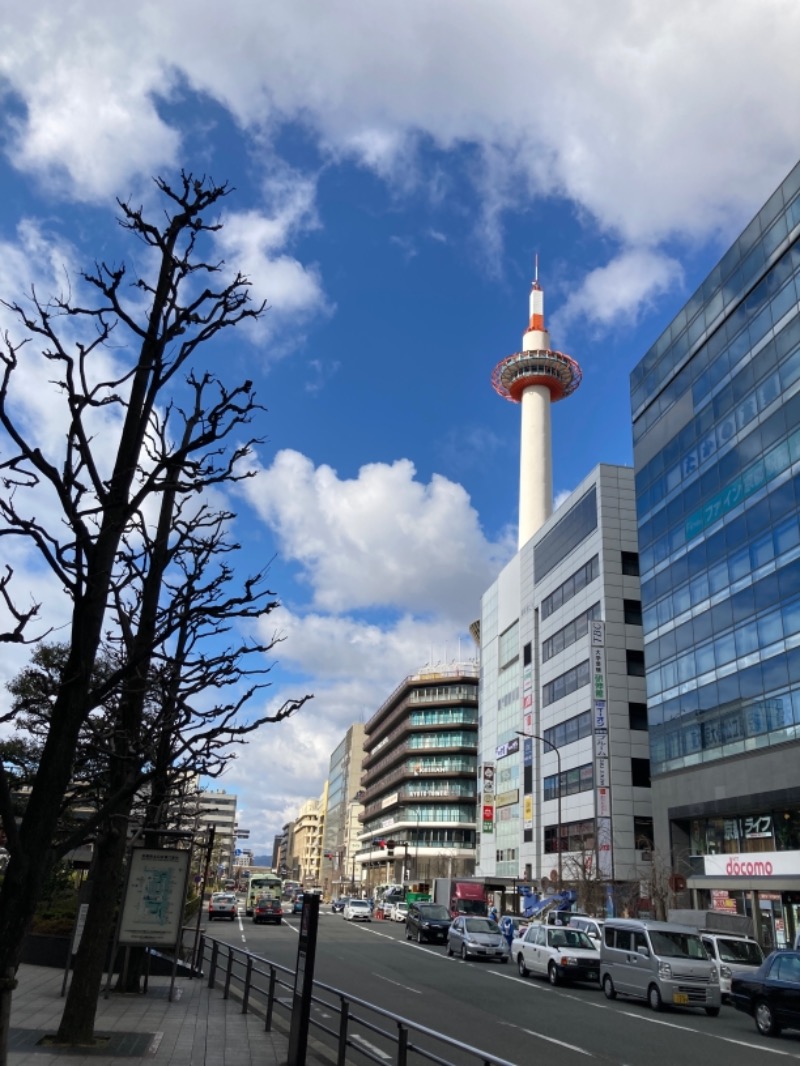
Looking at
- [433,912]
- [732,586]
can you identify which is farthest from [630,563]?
[433,912]

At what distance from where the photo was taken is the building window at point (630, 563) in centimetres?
5828

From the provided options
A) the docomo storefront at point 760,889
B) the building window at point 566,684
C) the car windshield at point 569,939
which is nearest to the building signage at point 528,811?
the building window at point 566,684

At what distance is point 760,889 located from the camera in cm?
3516

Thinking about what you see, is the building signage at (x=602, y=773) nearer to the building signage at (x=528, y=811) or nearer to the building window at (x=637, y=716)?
the building window at (x=637, y=716)

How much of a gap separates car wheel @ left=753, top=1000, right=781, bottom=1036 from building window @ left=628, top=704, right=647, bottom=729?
39657 millimetres

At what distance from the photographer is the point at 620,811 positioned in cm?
5350

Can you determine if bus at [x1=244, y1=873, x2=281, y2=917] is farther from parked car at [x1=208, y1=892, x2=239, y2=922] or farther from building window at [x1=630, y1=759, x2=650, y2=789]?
building window at [x1=630, y1=759, x2=650, y2=789]

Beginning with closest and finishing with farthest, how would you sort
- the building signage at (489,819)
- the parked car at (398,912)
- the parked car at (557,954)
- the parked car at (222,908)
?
1. the parked car at (557,954)
2. the parked car at (222,908)
3. the parked car at (398,912)
4. the building signage at (489,819)

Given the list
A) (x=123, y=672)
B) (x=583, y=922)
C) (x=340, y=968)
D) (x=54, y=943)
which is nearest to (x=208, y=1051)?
(x=123, y=672)

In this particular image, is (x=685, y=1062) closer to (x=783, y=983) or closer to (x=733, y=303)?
(x=783, y=983)

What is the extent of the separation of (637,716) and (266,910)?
85.7 feet

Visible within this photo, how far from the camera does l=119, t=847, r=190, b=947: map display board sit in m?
14.1

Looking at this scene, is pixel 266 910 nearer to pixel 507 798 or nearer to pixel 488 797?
pixel 507 798

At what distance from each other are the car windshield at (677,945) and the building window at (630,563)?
128 feet
